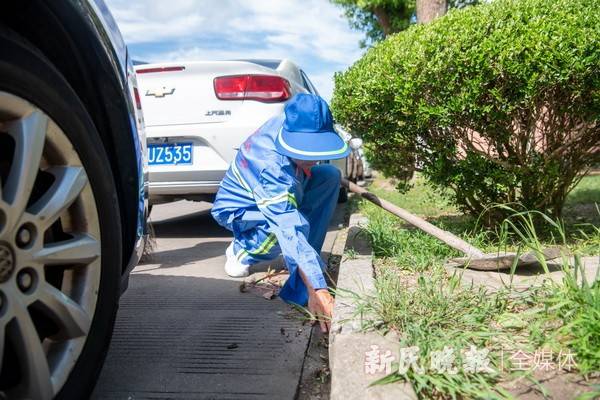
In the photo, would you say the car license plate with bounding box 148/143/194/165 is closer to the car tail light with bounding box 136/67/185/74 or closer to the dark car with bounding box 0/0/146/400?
the car tail light with bounding box 136/67/185/74

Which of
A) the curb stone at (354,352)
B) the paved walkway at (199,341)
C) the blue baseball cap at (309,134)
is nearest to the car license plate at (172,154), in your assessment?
the paved walkway at (199,341)

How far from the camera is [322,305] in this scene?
2762 mm

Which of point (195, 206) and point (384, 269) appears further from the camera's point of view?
point (195, 206)

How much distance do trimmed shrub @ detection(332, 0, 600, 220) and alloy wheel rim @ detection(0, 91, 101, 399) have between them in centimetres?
212

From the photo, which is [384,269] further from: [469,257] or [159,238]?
[159,238]

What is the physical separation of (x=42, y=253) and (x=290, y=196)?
63.9 inches

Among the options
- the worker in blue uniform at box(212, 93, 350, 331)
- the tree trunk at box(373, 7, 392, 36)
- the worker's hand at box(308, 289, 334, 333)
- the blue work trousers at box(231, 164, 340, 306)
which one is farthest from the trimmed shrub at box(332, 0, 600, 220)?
the tree trunk at box(373, 7, 392, 36)

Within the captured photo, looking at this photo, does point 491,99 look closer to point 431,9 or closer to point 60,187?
point 60,187

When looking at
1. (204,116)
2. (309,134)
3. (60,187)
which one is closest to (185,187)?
(204,116)

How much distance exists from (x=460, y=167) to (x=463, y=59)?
0.73 m

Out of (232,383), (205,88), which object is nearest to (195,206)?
(205,88)

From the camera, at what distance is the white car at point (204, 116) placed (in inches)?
184

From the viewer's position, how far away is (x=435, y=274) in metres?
2.95

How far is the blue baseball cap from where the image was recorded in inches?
118
